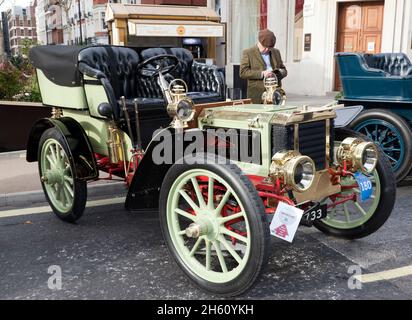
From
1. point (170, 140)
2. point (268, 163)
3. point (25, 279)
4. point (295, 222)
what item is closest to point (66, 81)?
point (170, 140)

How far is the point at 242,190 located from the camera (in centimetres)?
247

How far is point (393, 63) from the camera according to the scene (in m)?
6.11

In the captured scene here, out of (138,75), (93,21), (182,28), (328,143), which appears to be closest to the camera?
(328,143)

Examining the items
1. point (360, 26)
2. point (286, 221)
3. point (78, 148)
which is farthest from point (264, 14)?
point (286, 221)

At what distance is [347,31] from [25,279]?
11.3 m

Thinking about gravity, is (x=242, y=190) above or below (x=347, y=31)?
below

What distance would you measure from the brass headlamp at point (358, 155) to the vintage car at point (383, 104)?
1.87 meters

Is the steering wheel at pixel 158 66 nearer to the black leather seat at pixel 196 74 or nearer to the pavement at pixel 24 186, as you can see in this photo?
the black leather seat at pixel 196 74

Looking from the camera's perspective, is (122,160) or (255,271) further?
(122,160)

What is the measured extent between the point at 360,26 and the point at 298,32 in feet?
7.62

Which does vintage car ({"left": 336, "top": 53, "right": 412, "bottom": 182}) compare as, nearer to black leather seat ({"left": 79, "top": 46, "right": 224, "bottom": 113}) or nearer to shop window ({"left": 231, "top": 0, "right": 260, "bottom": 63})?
black leather seat ({"left": 79, "top": 46, "right": 224, "bottom": 113})

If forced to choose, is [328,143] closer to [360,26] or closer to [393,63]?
[393,63]
